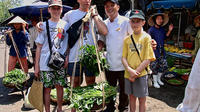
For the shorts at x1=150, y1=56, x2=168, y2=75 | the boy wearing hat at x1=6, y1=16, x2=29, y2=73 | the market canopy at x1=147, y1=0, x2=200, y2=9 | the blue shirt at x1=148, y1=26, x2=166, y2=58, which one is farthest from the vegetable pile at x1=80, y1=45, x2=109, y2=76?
the market canopy at x1=147, y1=0, x2=200, y2=9

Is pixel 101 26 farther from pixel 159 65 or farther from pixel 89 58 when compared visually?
pixel 159 65

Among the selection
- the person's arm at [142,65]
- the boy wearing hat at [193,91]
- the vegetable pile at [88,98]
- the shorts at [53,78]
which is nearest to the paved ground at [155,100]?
the shorts at [53,78]

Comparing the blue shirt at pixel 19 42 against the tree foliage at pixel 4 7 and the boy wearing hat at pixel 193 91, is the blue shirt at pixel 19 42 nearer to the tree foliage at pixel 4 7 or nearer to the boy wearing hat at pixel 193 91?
the boy wearing hat at pixel 193 91

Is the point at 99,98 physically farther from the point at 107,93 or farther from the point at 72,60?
the point at 72,60

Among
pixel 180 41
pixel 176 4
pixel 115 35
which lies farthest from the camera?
pixel 180 41

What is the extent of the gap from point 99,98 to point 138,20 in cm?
136

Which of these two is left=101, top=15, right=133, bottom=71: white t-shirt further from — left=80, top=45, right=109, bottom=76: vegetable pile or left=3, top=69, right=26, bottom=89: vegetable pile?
left=3, top=69, right=26, bottom=89: vegetable pile

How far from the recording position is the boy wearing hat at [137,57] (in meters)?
2.44

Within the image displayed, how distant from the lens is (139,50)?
2.49 metres

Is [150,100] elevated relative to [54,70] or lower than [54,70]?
lower

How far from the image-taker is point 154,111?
343 cm

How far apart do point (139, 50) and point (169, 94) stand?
8.07 feet

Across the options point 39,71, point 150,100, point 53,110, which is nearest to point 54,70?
point 39,71

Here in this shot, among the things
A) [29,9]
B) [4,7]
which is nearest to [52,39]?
[29,9]
